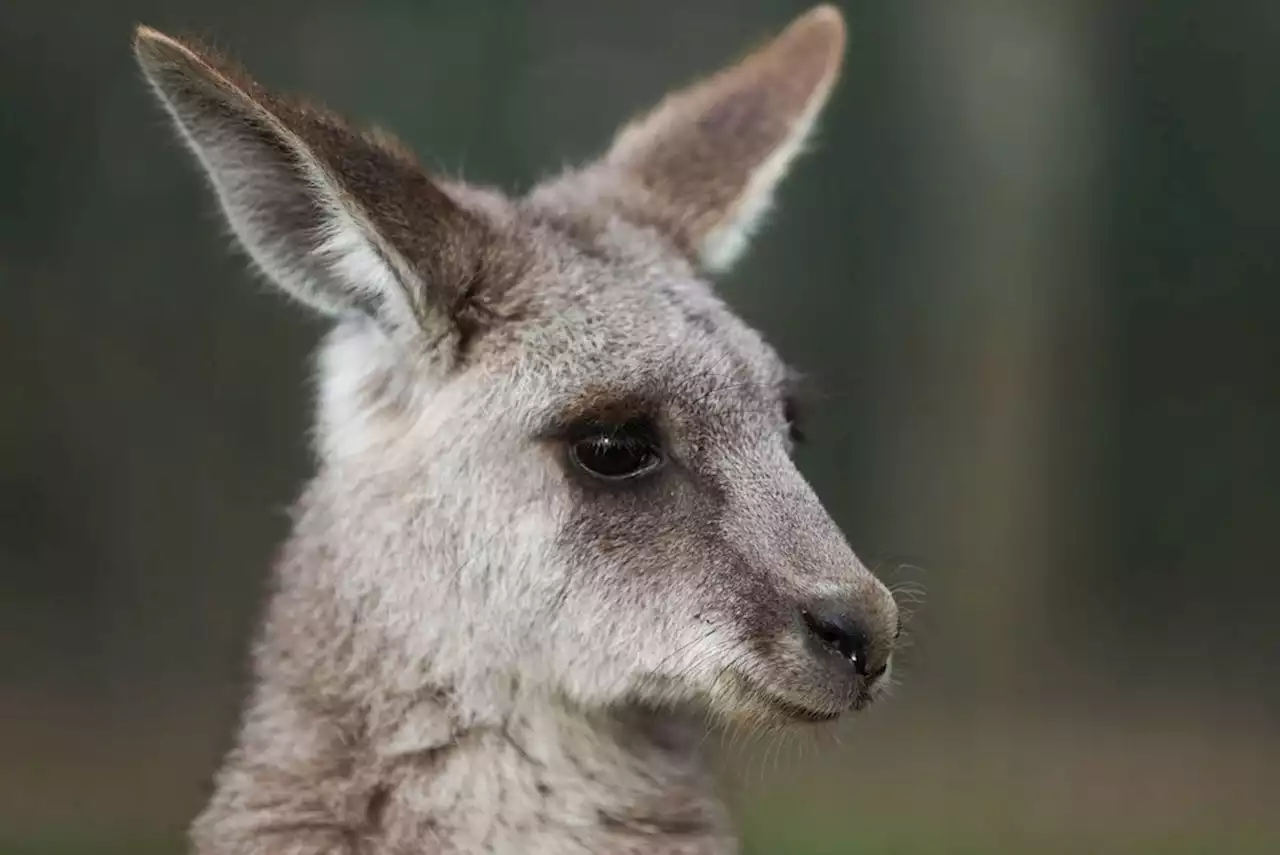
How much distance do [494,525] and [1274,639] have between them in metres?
4.40

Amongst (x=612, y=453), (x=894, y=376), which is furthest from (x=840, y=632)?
(x=894, y=376)

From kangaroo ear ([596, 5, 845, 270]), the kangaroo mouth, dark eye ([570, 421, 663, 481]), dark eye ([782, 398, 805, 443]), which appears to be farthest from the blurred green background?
the kangaroo mouth

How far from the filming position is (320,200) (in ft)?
6.69

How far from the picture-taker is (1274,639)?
5.51 m

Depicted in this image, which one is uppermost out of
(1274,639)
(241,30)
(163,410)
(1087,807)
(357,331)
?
(1274,639)

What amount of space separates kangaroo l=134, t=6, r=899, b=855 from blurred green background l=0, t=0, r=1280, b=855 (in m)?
2.08

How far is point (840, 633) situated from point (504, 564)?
518mm

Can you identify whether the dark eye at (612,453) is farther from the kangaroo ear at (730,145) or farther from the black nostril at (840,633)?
the kangaroo ear at (730,145)

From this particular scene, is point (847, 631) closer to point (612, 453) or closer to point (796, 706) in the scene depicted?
point (796, 706)

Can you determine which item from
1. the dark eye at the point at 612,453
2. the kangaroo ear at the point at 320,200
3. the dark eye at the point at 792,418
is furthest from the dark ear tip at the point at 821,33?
the dark eye at the point at 612,453

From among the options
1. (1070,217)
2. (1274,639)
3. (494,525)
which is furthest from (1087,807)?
(494,525)

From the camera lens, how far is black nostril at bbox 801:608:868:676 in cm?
203

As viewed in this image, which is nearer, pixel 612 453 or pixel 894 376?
pixel 612 453

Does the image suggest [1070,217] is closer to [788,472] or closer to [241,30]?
[241,30]
